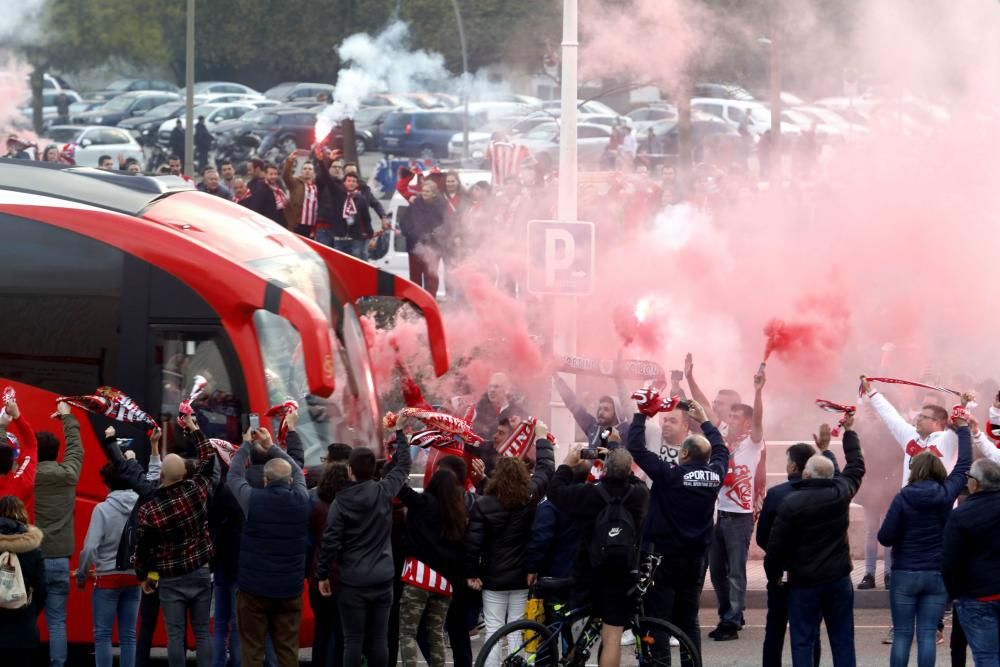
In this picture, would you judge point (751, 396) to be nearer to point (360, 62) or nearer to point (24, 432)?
point (24, 432)

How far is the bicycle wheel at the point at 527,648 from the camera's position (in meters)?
9.22

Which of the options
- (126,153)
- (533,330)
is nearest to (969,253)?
(533,330)

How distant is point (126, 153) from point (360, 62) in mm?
6821

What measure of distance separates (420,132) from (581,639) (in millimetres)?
27238

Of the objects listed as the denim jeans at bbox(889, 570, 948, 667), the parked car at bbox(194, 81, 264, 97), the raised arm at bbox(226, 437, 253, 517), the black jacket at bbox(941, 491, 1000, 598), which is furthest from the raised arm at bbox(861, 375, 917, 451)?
the parked car at bbox(194, 81, 264, 97)

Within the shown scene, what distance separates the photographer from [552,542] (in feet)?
31.5

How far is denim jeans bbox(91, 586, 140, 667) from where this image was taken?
952 cm

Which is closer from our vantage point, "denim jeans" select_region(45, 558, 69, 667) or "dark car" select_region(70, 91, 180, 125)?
"denim jeans" select_region(45, 558, 69, 667)

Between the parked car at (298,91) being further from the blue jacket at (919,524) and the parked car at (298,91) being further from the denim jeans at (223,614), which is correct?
the blue jacket at (919,524)

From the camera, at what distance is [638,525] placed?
363 inches

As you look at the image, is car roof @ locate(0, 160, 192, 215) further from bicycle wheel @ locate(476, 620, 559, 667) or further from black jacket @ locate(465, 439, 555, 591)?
bicycle wheel @ locate(476, 620, 559, 667)

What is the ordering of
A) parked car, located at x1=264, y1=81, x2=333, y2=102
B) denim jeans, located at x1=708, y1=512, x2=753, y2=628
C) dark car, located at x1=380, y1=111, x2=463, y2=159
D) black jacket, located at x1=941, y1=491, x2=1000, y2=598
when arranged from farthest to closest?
parked car, located at x1=264, y1=81, x2=333, y2=102, dark car, located at x1=380, y1=111, x2=463, y2=159, denim jeans, located at x1=708, y1=512, x2=753, y2=628, black jacket, located at x1=941, y1=491, x2=1000, y2=598

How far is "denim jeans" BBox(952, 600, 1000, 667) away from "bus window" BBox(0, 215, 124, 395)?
5.28 meters

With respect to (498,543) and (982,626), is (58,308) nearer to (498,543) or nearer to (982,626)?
(498,543)
